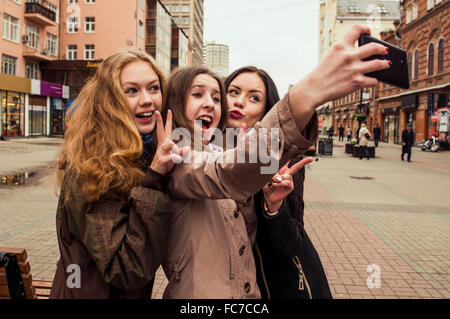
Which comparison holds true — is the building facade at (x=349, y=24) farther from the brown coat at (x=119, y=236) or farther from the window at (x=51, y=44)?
the window at (x=51, y=44)

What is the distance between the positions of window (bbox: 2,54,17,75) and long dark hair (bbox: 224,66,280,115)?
30.9m

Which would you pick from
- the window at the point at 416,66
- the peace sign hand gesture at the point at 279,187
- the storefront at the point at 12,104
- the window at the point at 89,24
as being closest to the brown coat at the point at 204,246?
the peace sign hand gesture at the point at 279,187

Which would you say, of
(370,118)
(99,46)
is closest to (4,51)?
(99,46)

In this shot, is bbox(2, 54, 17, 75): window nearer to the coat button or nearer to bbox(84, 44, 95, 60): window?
bbox(84, 44, 95, 60): window

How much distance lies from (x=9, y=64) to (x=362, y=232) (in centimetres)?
3082

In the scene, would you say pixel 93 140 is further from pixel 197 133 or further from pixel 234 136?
pixel 234 136

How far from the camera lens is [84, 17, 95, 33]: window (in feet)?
107

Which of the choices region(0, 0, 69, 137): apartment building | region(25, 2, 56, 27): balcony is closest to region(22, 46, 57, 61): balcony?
region(0, 0, 69, 137): apartment building

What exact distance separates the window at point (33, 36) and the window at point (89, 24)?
4189 millimetres

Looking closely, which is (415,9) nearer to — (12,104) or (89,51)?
(89,51)

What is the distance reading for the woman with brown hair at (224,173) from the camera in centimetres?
94

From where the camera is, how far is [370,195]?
31.4ft

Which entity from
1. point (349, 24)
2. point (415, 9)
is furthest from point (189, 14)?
point (349, 24)

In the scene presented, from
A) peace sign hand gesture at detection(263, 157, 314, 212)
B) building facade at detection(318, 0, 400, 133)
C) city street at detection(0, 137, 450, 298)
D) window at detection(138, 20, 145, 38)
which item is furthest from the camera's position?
window at detection(138, 20, 145, 38)
